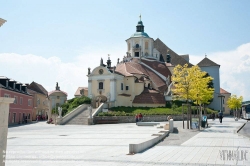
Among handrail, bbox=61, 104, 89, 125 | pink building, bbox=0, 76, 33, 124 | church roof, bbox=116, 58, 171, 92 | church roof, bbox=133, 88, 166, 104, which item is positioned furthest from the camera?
church roof, bbox=116, 58, 171, 92

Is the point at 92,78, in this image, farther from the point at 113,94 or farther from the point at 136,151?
the point at 136,151

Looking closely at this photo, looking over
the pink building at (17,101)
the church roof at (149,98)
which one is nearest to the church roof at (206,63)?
the church roof at (149,98)

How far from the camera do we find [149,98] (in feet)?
195

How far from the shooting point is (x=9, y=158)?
39.3ft

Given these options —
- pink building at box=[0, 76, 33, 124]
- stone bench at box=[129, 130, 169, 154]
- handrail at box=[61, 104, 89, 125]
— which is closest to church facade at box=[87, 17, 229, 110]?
handrail at box=[61, 104, 89, 125]

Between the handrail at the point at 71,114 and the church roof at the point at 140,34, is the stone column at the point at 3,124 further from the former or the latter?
the church roof at the point at 140,34

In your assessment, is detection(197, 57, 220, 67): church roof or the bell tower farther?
detection(197, 57, 220, 67): church roof

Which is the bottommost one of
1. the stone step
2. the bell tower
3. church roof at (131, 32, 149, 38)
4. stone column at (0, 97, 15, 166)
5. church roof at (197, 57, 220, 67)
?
the stone step

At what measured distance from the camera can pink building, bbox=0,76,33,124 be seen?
1778 inches

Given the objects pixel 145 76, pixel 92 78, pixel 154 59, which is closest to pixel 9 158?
pixel 92 78

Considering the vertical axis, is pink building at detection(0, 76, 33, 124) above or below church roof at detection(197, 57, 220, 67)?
below

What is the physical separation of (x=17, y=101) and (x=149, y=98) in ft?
86.7

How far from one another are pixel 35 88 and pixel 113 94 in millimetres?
25800

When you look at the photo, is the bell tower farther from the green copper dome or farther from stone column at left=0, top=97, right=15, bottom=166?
stone column at left=0, top=97, right=15, bottom=166
